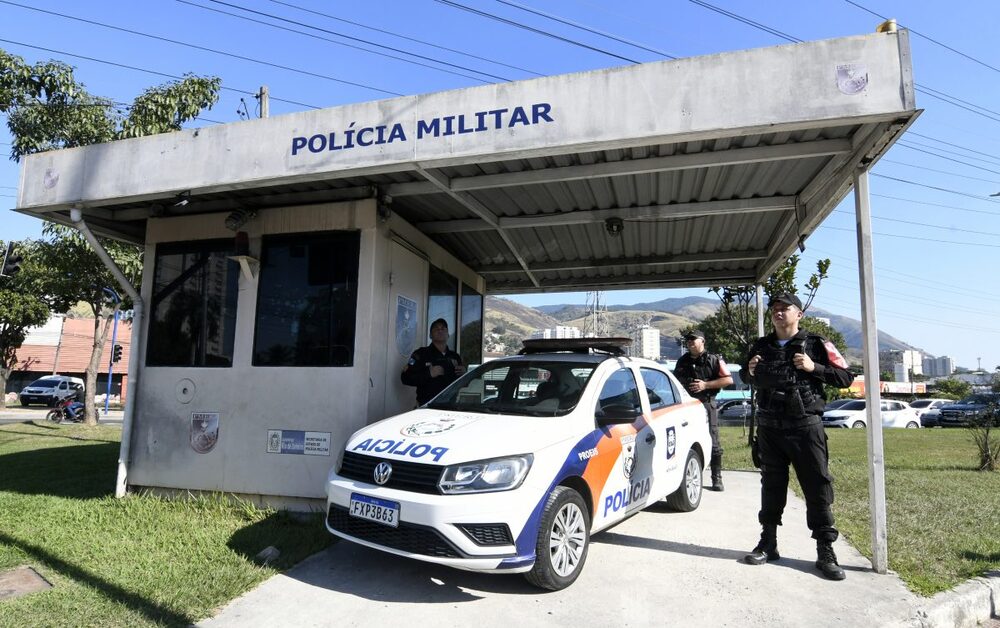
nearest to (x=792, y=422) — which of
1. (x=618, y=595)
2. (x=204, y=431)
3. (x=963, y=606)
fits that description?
(x=963, y=606)

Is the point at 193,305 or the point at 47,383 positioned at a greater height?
the point at 193,305

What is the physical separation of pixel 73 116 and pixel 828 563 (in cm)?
1461

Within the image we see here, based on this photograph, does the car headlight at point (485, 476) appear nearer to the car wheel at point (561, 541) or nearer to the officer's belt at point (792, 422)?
the car wheel at point (561, 541)

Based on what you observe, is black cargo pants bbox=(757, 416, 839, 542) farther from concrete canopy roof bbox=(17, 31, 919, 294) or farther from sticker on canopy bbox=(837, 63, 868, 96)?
sticker on canopy bbox=(837, 63, 868, 96)

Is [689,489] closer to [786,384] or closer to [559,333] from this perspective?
[786,384]

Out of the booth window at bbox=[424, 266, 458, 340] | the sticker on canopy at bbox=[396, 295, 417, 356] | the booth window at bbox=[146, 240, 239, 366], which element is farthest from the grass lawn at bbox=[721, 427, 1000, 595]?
the booth window at bbox=[146, 240, 239, 366]

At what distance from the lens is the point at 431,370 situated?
6242 millimetres

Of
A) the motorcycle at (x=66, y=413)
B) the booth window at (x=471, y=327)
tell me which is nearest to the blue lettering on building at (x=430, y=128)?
the booth window at (x=471, y=327)

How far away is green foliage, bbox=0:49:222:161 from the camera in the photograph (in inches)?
444

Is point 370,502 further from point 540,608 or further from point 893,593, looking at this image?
point 893,593

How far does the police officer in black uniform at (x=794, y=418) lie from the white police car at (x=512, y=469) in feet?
3.19

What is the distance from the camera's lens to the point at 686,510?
19.3 feet

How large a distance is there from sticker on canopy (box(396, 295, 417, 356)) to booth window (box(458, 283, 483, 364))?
1.88 m

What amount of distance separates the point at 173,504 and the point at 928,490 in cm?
884
